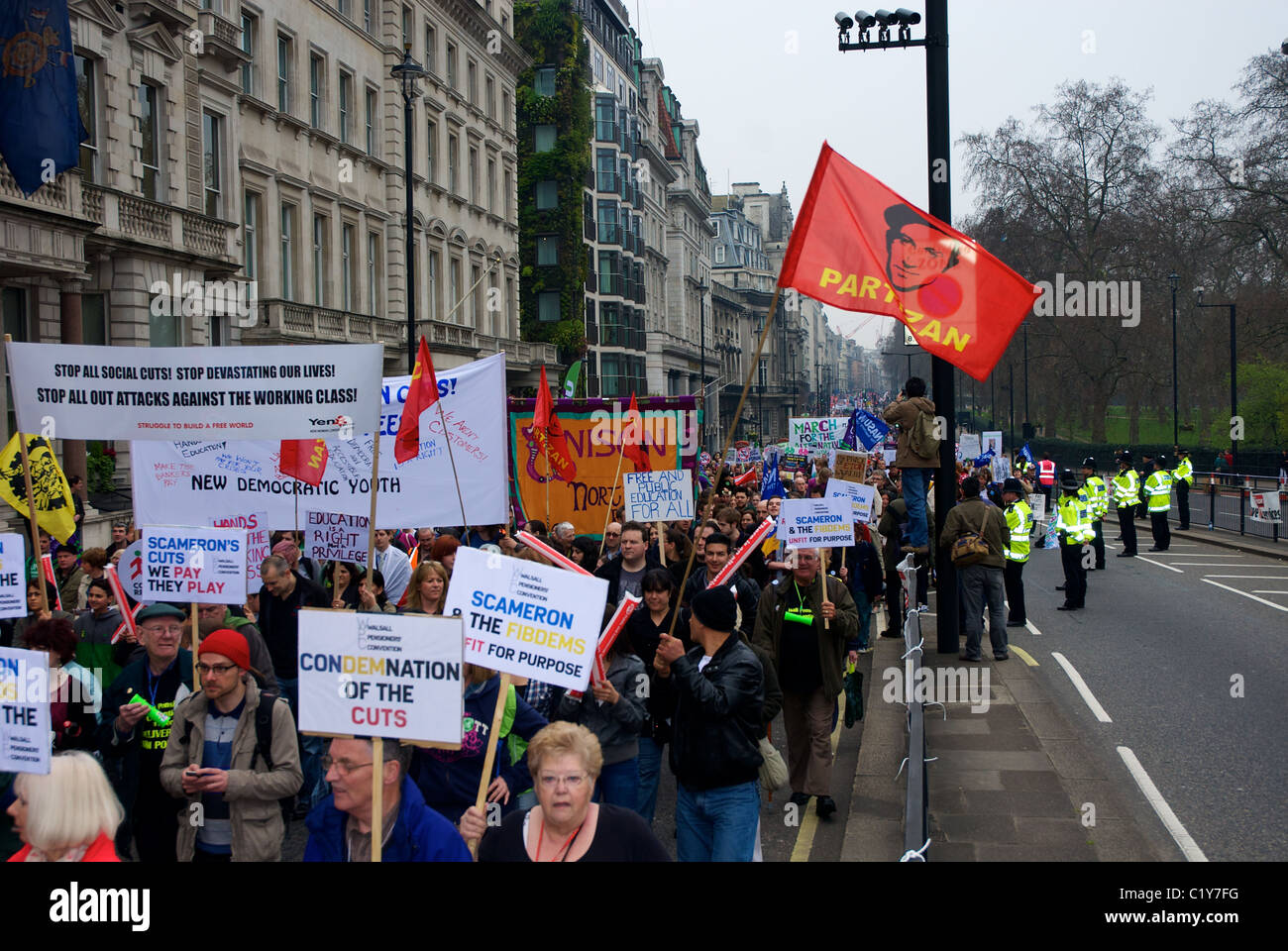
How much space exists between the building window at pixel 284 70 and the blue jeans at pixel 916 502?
74.9 feet

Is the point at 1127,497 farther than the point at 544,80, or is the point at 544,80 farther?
the point at 544,80

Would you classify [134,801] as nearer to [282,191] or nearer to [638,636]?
[638,636]

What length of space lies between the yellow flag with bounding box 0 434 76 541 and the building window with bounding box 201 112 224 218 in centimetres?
1606

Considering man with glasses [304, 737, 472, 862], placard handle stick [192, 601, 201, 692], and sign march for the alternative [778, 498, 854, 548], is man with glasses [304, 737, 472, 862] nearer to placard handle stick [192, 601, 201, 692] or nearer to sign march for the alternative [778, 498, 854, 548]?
placard handle stick [192, 601, 201, 692]

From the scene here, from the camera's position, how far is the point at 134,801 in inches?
224

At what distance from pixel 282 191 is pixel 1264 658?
2448 cm

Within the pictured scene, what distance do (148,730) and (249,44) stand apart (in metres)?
26.2

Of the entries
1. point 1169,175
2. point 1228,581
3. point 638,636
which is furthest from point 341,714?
point 1169,175

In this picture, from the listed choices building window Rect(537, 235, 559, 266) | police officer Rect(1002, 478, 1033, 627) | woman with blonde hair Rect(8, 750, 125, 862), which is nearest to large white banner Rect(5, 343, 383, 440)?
woman with blonde hair Rect(8, 750, 125, 862)

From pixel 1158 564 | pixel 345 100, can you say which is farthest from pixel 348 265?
pixel 1158 564

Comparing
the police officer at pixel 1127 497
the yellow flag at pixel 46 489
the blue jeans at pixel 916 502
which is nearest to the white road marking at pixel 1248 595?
the police officer at pixel 1127 497

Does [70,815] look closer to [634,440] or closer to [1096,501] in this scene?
[634,440]

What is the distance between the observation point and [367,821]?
426cm

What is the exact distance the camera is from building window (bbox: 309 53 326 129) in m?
31.7
